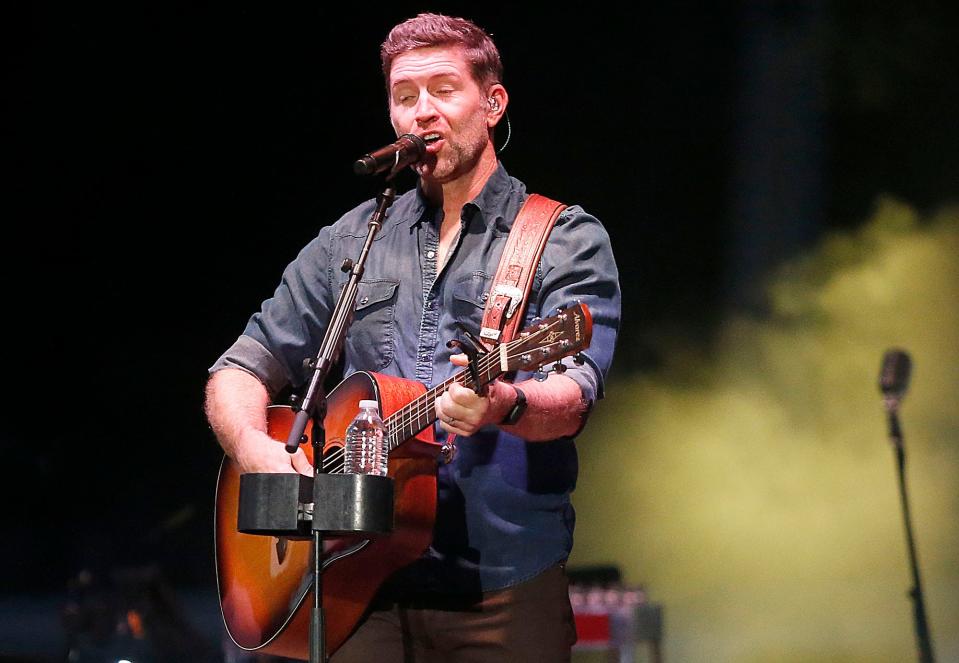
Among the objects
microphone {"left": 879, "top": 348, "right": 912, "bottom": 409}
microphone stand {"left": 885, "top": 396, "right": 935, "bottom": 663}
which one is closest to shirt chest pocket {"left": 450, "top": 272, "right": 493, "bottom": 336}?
microphone stand {"left": 885, "top": 396, "right": 935, "bottom": 663}

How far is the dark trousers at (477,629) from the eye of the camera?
2.32 m

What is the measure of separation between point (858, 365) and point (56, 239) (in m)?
4.92

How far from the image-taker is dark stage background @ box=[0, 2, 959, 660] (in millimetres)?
6273

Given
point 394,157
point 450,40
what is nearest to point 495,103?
point 450,40

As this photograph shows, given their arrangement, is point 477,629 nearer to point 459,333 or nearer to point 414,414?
point 414,414

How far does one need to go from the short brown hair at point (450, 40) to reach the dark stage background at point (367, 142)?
3197mm

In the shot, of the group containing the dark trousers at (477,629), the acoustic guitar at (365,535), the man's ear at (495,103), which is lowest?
the dark trousers at (477,629)

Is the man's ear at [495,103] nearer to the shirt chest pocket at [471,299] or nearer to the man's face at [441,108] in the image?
the man's face at [441,108]

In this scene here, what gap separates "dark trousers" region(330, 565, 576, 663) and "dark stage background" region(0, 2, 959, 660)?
3799 mm

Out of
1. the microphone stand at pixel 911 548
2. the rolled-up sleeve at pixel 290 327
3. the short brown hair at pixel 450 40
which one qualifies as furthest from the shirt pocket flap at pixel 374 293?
the microphone stand at pixel 911 548

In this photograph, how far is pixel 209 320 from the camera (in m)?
7.09

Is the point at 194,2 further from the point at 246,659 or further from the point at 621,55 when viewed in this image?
the point at 246,659

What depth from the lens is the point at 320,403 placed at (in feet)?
7.01

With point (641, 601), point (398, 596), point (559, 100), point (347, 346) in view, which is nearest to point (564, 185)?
point (559, 100)
